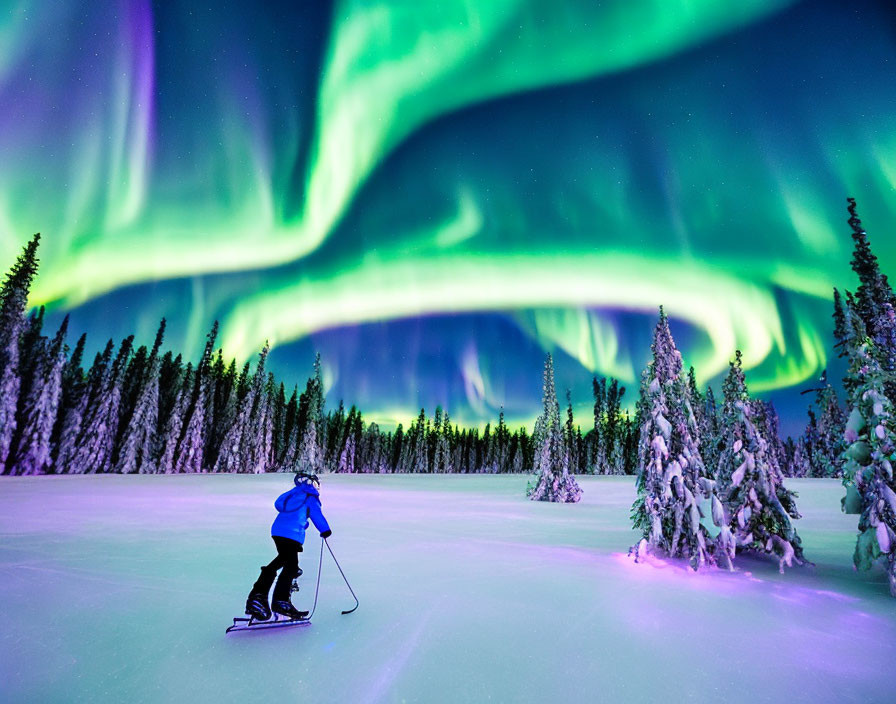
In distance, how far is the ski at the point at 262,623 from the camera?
18.2 ft

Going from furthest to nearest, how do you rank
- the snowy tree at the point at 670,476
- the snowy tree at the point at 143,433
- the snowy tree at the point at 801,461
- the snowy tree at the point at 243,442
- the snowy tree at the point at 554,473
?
the snowy tree at the point at 801,461, the snowy tree at the point at 243,442, the snowy tree at the point at 143,433, the snowy tree at the point at 554,473, the snowy tree at the point at 670,476

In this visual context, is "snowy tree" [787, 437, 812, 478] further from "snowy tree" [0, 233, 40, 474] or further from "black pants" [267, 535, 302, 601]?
"snowy tree" [0, 233, 40, 474]

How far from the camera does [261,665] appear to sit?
15.4ft

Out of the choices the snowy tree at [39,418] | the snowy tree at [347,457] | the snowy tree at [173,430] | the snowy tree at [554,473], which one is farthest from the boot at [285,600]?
the snowy tree at [347,457]

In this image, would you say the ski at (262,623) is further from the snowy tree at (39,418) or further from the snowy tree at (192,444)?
the snowy tree at (192,444)

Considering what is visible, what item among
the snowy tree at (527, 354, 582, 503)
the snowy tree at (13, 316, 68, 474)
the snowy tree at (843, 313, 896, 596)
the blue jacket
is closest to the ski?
the blue jacket

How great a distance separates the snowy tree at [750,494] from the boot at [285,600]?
9.32 meters

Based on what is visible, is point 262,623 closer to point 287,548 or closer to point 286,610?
point 286,610

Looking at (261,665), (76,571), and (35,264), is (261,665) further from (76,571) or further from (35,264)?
(35,264)

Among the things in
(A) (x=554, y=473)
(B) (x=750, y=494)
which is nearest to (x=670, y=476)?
(B) (x=750, y=494)

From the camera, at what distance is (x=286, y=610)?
577cm

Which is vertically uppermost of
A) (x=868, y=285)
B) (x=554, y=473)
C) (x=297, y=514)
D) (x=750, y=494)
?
(x=868, y=285)

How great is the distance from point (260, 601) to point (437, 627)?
241 cm

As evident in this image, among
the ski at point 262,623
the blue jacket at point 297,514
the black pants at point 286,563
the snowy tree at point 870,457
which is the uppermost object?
the snowy tree at point 870,457
